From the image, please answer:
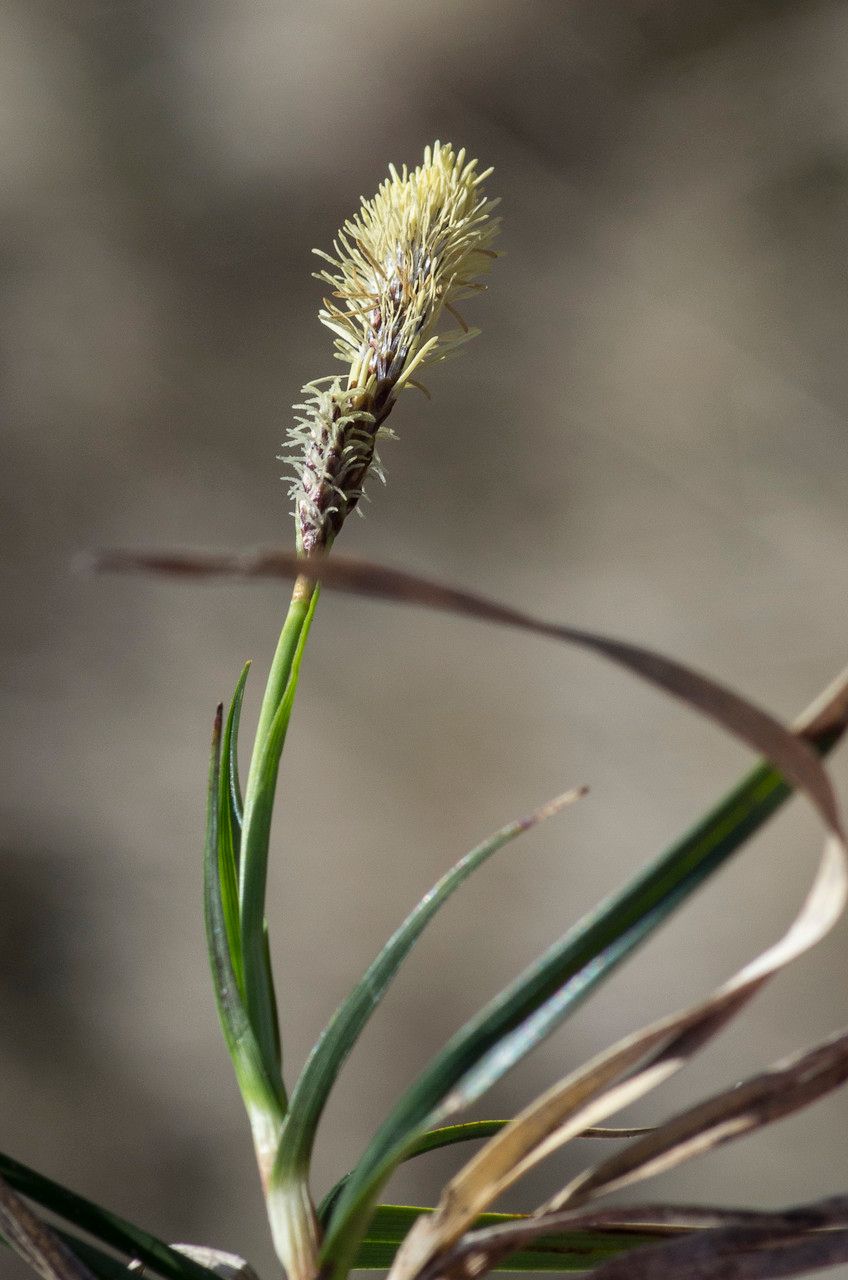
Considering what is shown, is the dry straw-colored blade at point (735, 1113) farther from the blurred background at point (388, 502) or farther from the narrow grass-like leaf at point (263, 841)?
the blurred background at point (388, 502)

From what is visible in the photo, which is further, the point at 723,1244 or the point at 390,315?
the point at 390,315

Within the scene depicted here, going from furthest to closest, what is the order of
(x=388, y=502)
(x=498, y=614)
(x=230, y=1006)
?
(x=388, y=502), (x=230, y=1006), (x=498, y=614)

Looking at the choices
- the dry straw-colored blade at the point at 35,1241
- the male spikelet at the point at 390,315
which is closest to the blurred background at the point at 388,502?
the male spikelet at the point at 390,315

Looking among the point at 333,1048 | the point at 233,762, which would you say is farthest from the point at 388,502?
the point at 333,1048

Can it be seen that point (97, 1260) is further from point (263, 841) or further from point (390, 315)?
point (390, 315)

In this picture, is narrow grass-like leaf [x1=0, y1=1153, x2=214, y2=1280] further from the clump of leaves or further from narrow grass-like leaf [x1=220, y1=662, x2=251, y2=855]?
narrow grass-like leaf [x1=220, y1=662, x2=251, y2=855]

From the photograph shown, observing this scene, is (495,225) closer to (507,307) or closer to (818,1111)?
(507,307)
